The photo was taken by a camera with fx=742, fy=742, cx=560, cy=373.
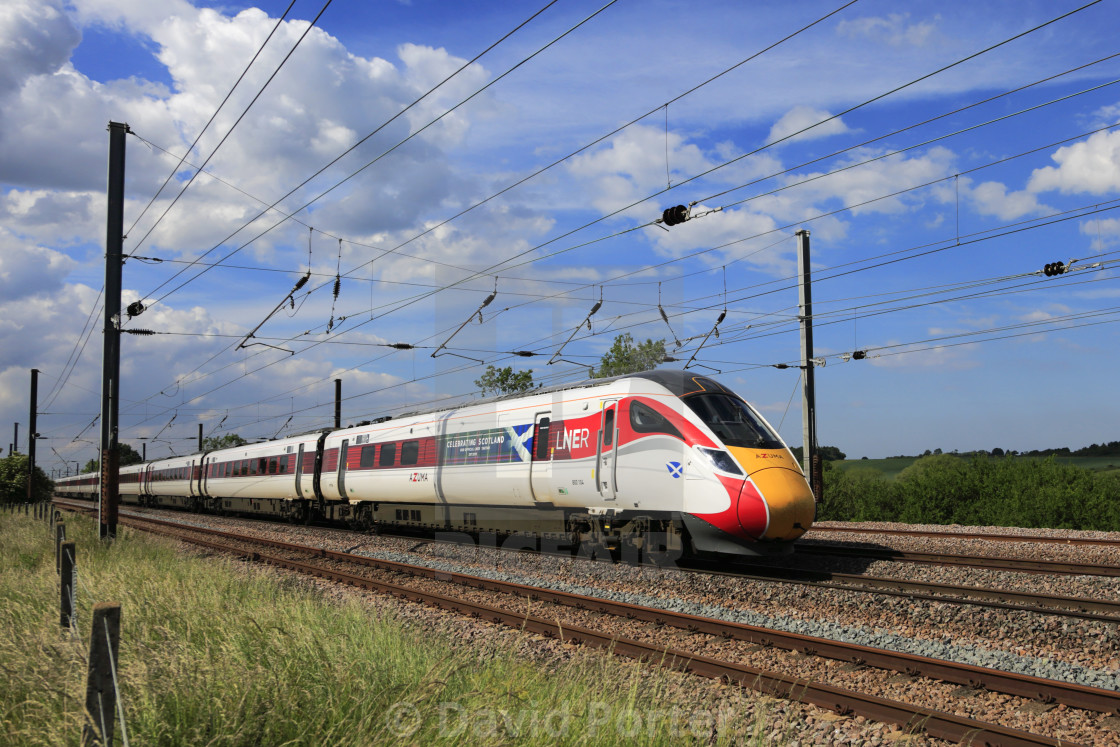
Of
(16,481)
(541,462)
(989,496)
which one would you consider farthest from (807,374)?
(16,481)

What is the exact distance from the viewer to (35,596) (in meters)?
8.87

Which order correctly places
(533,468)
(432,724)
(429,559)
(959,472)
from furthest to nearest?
(959,472)
(429,559)
(533,468)
(432,724)

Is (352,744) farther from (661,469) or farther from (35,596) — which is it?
(661,469)

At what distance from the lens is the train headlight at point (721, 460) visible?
11086mm

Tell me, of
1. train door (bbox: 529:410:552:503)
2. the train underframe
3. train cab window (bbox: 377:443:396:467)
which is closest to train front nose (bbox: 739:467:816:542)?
the train underframe

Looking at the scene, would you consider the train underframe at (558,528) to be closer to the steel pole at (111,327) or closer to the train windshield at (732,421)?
the train windshield at (732,421)

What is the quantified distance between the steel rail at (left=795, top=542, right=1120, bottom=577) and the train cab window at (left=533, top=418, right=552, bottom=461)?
5.43m

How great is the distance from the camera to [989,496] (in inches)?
892

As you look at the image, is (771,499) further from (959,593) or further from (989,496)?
(989,496)

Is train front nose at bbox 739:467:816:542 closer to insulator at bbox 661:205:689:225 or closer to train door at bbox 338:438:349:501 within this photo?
insulator at bbox 661:205:689:225

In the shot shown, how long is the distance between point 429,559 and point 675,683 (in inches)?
390

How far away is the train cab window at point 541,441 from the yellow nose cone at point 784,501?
4367mm

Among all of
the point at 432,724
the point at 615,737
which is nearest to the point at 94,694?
the point at 432,724

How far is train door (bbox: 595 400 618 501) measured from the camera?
12484 millimetres
